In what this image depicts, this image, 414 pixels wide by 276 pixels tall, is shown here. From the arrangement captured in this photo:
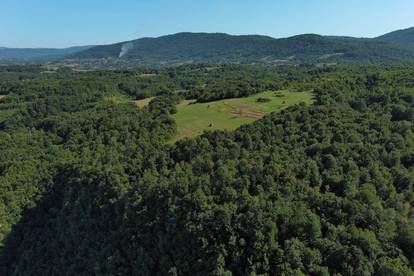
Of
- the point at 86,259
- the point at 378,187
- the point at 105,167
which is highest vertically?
the point at 378,187

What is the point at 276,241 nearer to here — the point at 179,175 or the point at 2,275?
the point at 179,175

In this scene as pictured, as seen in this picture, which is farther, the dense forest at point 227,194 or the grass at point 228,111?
the grass at point 228,111

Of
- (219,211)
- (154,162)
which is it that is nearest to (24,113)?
(154,162)

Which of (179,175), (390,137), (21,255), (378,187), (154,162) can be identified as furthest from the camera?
(21,255)

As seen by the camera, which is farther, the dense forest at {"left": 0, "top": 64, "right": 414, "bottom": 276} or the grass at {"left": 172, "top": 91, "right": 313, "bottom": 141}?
the grass at {"left": 172, "top": 91, "right": 313, "bottom": 141}

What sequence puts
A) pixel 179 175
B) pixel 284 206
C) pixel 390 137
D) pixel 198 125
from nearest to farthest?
pixel 284 206 → pixel 179 175 → pixel 390 137 → pixel 198 125
